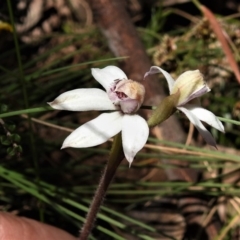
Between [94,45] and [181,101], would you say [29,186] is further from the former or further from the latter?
[94,45]

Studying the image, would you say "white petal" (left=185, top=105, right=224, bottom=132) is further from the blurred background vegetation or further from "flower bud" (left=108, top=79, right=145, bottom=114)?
the blurred background vegetation

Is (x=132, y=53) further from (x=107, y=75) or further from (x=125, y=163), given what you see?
(x=107, y=75)

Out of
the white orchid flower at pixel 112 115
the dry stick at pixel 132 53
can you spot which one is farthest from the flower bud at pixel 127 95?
the dry stick at pixel 132 53

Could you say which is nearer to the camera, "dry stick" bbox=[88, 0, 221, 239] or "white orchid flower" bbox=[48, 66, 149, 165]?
"white orchid flower" bbox=[48, 66, 149, 165]

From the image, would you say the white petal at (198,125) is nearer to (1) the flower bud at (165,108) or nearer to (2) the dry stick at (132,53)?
(1) the flower bud at (165,108)

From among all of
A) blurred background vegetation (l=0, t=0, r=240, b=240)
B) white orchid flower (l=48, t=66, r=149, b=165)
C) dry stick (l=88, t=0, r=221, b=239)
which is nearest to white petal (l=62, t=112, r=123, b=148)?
white orchid flower (l=48, t=66, r=149, b=165)

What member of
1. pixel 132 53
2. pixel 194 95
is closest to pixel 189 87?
pixel 194 95

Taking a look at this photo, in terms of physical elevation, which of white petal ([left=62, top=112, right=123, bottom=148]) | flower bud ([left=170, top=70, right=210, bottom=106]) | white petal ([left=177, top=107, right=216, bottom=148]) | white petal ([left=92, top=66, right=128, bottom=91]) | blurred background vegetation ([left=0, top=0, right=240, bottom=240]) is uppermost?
white petal ([left=92, top=66, right=128, bottom=91])
